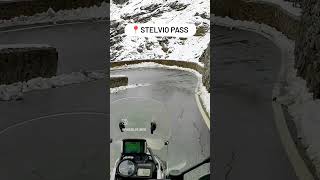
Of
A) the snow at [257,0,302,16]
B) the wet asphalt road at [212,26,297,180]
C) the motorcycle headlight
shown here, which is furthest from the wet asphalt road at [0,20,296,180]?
the snow at [257,0,302,16]

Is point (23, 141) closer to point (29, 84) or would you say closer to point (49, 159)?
point (49, 159)

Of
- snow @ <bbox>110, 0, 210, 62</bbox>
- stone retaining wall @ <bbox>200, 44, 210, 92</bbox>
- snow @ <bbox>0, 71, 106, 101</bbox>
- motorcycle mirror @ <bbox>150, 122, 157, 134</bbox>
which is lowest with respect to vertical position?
motorcycle mirror @ <bbox>150, 122, 157, 134</bbox>

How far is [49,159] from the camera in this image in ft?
4.97

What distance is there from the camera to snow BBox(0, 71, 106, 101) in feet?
5.47

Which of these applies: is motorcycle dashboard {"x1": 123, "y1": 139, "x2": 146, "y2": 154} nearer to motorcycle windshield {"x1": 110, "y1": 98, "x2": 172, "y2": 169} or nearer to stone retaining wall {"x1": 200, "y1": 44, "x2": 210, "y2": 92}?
motorcycle windshield {"x1": 110, "y1": 98, "x2": 172, "y2": 169}

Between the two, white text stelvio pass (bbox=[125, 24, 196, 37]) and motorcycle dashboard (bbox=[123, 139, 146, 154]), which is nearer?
motorcycle dashboard (bbox=[123, 139, 146, 154])

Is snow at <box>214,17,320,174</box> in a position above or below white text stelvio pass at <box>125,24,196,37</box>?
below

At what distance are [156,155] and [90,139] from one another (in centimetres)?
29

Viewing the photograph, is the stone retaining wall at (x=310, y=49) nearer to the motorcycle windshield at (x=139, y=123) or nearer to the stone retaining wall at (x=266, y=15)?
the stone retaining wall at (x=266, y=15)


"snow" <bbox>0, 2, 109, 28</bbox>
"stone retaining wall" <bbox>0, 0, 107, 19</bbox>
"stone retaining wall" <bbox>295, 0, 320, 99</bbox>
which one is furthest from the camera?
"stone retaining wall" <bbox>0, 0, 107, 19</bbox>

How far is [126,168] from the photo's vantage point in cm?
140

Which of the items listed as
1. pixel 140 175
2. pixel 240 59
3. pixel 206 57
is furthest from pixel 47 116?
pixel 240 59

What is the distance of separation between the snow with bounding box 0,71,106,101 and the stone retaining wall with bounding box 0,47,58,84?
0.02m

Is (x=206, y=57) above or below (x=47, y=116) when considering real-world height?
above
